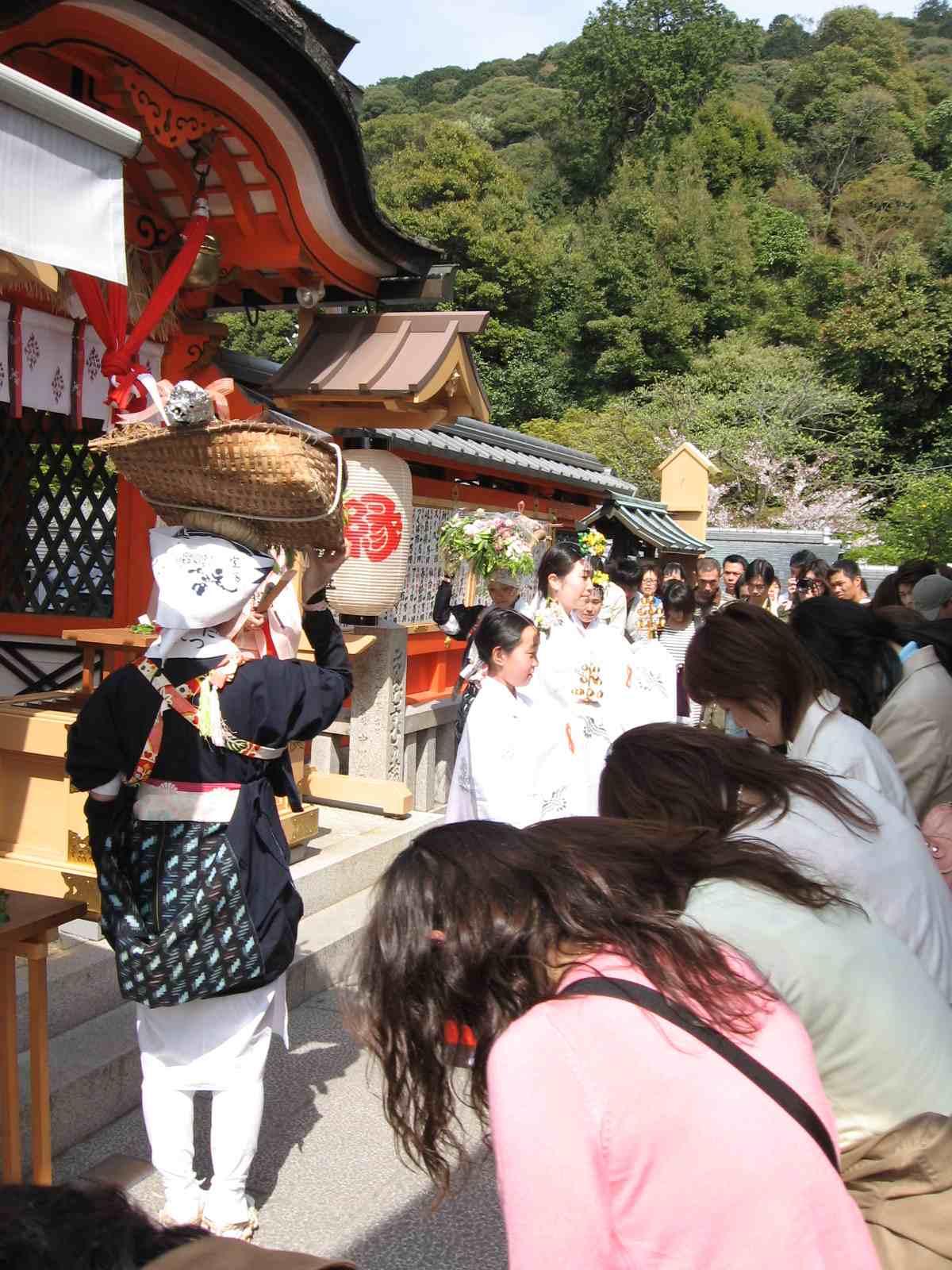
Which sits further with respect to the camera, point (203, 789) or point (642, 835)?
point (203, 789)

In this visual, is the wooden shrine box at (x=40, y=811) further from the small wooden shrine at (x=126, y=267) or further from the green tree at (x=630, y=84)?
the green tree at (x=630, y=84)

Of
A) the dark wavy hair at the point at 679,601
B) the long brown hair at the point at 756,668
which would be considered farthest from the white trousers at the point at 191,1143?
the dark wavy hair at the point at 679,601

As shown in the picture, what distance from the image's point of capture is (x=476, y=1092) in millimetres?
1327

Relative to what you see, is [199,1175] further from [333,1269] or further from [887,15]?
[887,15]

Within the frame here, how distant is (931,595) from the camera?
6.03m

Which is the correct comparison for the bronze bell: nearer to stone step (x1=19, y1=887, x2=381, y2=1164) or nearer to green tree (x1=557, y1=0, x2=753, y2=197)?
stone step (x1=19, y1=887, x2=381, y2=1164)

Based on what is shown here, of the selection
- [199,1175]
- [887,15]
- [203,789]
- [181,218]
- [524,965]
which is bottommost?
[199,1175]

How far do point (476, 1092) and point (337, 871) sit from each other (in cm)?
430

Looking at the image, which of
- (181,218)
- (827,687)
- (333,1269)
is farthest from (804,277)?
(333,1269)

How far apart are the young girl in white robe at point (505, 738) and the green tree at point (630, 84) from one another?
41.1 meters

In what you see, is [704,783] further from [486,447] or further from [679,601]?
[486,447]

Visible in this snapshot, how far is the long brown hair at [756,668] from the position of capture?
2805 mm

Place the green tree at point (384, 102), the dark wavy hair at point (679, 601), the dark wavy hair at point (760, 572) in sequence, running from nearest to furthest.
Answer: the dark wavy hair at point (679, 601) < the dark wavy hair at point (760, 572) < the green tree at point (384, 102)

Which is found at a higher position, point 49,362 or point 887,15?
point 887,15
